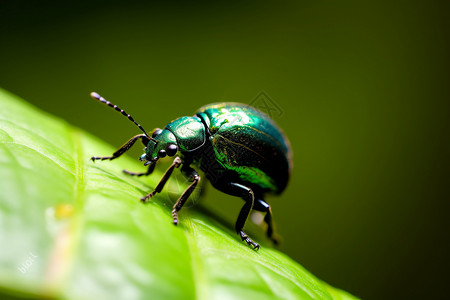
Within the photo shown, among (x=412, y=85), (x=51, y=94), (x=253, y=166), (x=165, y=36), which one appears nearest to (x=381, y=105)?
(x=412, y=85)

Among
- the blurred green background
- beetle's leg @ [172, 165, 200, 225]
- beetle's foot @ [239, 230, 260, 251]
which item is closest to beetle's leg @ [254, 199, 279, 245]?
beetle's foot @ [239, 230, 260, 251]

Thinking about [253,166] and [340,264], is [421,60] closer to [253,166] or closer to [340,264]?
[340,264]

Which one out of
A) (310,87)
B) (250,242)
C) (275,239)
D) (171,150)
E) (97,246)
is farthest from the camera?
(310,87)

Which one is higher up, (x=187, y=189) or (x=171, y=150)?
(x=171, y=150)

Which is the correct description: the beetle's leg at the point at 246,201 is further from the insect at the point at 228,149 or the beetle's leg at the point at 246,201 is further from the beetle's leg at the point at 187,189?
the beetle's leg at the point at 187,189

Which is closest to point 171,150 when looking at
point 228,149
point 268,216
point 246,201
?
point 228,149

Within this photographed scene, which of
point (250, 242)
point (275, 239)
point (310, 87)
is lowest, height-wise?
point (275, 239)

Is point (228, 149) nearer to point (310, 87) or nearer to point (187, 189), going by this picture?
point (187, 189)
